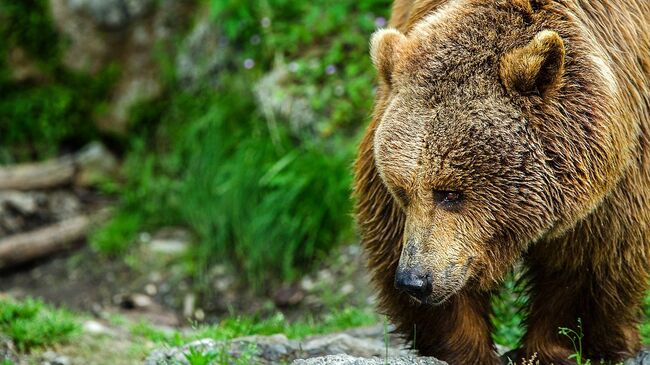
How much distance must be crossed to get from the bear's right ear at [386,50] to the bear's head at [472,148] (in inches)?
5.6

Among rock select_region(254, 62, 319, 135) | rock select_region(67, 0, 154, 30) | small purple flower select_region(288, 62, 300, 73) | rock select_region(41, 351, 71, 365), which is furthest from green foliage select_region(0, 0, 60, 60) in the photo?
rock select_region(41, 351, 71, 365)

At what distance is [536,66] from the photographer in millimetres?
3584

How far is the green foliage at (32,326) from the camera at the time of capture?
5223 mm

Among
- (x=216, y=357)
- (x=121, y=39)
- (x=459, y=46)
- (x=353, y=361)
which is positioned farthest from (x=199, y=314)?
(x=459, y=46)

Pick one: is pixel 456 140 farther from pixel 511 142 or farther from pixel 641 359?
pixel 641 359

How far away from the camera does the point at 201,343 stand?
14.6 feet

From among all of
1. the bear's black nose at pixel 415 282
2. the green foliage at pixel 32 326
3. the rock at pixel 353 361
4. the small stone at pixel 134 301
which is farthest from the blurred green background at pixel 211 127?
the bear's black nose at pixel 415 282

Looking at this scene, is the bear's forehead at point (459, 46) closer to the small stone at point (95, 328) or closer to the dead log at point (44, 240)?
the small stone at point (95, 328)

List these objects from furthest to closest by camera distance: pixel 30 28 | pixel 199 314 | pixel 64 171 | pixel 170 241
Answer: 1. pixel 30 28
2. pixel 64 171
3. pixel 170 241
4. pixel 199 314

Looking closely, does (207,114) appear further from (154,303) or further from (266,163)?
(154,303)

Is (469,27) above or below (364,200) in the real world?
above

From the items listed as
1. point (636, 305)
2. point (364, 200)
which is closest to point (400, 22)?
point (364, 200)

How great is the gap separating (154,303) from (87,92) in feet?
9.29

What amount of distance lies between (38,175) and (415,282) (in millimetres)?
6721
